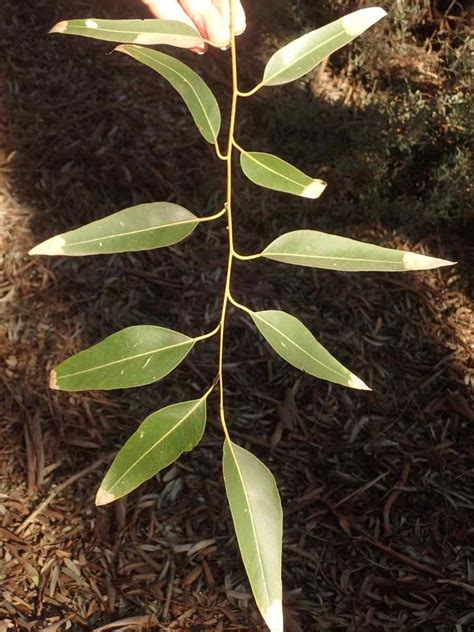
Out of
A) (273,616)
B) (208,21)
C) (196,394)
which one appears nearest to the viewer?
(273,616)

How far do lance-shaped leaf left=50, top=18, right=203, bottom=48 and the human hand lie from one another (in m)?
0.06

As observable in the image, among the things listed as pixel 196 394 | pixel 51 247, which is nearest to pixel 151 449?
pixel 51 247

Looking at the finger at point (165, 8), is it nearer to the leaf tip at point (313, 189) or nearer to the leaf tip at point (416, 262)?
the leaf tip at point (313, 189)

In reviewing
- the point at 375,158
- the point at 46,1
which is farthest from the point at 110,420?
the point at 46,1

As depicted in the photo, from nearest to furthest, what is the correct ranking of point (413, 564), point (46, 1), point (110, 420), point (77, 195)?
point (413, 564), point (110, 420), point (77, 195), point (46, 1)

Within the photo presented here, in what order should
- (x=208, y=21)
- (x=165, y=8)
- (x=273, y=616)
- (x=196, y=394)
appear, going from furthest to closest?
1. (x=196, y=394)
2. (x=165, y=8)
3. (x=208, y=21)
4. (x=273, y=616)

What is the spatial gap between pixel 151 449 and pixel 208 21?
637mm

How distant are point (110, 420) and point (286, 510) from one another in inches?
22.4

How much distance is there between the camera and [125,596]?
6.66 ft

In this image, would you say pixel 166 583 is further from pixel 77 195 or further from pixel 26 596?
pixel 77 195

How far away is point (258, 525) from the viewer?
2.80 feet

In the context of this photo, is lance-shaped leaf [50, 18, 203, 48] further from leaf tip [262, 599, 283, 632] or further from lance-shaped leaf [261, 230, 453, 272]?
leaf tip [262, 599, 283, 632]

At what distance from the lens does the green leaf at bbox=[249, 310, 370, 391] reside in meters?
0.93

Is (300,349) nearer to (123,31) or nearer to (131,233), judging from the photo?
(131,233)
